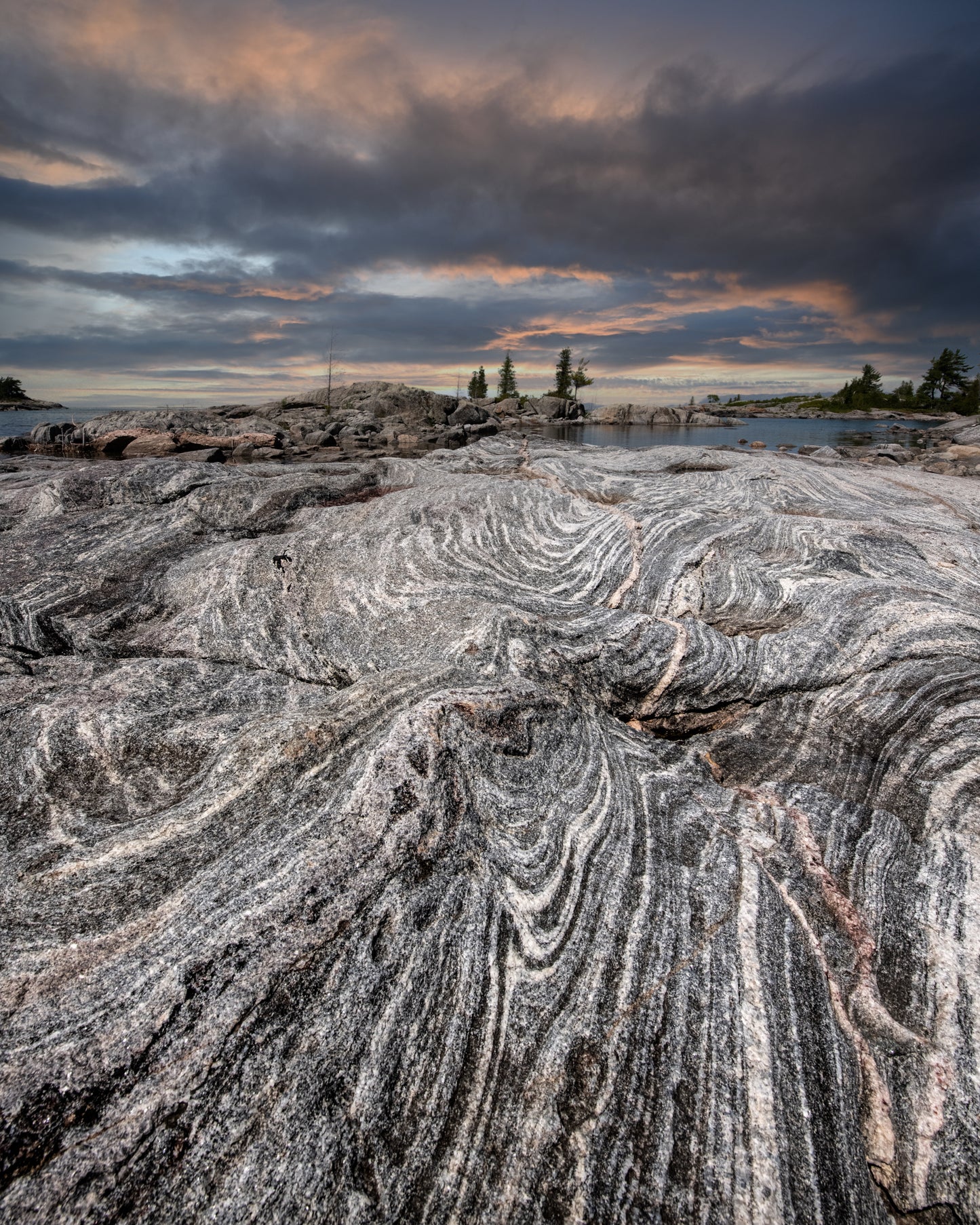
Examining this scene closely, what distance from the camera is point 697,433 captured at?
325 ft

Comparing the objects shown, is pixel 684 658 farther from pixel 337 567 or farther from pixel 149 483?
pixel 149 483

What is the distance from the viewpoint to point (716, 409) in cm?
19925

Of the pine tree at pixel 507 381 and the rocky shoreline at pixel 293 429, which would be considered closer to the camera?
the rocky shoreline at pixel 293 429

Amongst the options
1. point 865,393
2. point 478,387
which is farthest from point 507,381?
point 865,393

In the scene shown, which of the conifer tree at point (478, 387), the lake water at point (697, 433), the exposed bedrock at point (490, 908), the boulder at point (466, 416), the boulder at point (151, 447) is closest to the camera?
the exposed bedrock at point (490, 908)

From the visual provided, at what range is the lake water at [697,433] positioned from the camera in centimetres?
7394

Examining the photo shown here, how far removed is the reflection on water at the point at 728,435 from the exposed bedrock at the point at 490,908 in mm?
55895

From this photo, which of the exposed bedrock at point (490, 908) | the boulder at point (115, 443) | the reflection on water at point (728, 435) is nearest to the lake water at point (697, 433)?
the reflection on water at point (728, 435)

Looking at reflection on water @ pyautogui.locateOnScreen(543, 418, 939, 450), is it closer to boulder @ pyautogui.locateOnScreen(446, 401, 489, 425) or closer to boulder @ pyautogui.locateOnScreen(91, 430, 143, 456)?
boulder @ pyautogui.locateOnScreen(446, 401, 489, 425)

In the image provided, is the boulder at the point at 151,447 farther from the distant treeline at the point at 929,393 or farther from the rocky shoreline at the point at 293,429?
the distant treeline at the point at 929,393

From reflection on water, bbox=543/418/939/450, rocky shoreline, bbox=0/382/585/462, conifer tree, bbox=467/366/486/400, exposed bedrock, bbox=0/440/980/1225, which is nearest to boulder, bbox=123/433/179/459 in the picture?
rocky shoreline, bbox=0/382/585/462

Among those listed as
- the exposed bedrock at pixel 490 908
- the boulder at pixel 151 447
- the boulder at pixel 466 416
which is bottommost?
the exposed bedrock at pixel 490 908

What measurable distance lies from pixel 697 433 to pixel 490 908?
104373mm

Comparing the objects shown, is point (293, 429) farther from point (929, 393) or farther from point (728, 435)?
point (929, 393)
